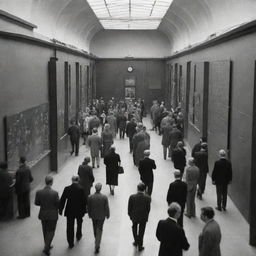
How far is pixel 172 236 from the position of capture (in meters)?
7.64

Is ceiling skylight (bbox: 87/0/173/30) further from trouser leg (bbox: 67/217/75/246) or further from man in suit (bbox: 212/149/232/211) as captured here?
trouser leg (bbox: 67/217/75/246)

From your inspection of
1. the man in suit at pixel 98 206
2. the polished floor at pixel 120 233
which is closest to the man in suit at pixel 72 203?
the man in suit at pixel 98 206

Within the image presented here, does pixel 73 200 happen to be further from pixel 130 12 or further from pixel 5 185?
pixel 130 12

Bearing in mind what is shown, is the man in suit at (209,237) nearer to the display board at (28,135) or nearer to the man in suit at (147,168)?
the man in suit at (147,168)

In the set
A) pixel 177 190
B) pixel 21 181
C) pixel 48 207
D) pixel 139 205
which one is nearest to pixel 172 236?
pixel 139 205

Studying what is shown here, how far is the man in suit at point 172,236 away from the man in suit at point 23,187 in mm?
5002

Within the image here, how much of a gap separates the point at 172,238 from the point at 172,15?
2096 cm

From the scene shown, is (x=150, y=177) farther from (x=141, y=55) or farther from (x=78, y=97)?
(x=141, y=55)

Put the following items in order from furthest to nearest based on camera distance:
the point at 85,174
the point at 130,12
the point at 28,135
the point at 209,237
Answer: the point at 130,12 → the point at 28,135 → the point at 85,174 → the point at 209,237

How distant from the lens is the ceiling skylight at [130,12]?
23.4 meters

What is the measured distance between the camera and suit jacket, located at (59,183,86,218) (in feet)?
32.3

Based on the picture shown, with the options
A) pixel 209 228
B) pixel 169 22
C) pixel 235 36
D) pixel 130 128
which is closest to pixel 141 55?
pixel 169 22

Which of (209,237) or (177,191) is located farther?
(177,191)

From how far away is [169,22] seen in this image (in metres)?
A: 30.6
